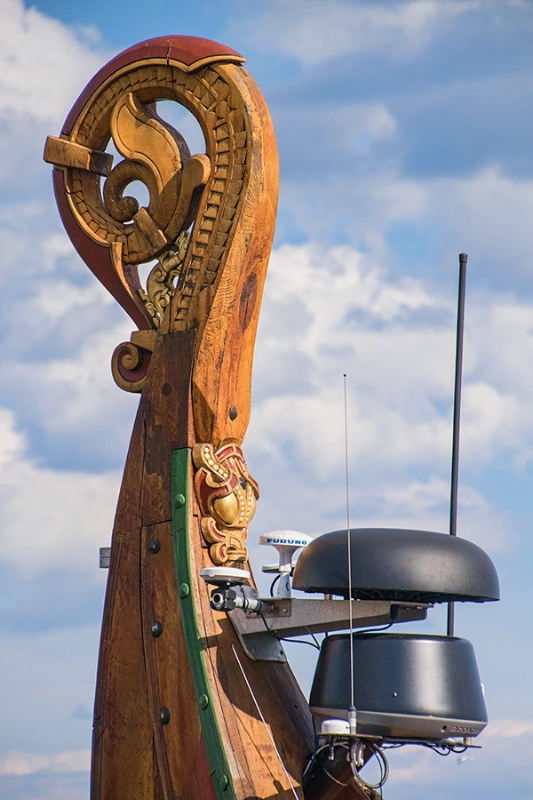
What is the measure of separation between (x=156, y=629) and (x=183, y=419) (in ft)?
4.20

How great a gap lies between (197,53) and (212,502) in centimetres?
288

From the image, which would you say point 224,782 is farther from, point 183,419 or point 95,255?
point 95,255

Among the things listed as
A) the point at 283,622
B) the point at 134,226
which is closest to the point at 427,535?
the point at 283,622

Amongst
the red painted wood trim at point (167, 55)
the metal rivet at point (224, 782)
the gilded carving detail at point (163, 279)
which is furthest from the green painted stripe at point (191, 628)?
the red painted wood trim at point (167, 55)

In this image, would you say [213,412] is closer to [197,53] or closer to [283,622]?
[283,622]

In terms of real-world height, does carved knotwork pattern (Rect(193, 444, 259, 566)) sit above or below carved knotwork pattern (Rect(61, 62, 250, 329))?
below

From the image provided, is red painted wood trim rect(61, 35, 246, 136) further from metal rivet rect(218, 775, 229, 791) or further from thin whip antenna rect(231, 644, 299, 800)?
metal rivet rect(218, 775, 229, 791)

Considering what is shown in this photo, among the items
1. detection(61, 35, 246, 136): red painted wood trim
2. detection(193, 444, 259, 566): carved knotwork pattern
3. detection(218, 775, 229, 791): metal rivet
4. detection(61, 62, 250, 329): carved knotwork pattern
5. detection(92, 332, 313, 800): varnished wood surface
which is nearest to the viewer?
detection(218, 775, 229, 791): metal rivet

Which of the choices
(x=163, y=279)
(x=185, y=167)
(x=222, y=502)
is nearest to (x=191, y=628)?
(x=222, y=502)

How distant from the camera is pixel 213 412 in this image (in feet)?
32.1

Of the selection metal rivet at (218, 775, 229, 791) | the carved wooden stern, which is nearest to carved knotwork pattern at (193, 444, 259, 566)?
the carved wooden stern

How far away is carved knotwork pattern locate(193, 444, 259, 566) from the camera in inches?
384

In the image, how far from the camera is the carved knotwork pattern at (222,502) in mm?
9742

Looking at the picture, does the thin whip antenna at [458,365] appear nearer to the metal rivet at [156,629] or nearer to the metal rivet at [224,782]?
the metal rivet at [156,629]
